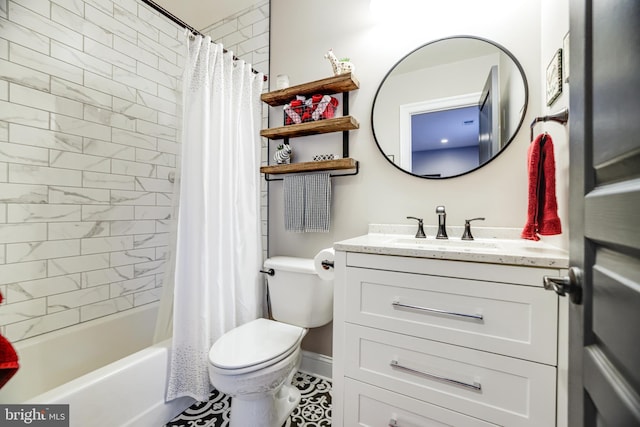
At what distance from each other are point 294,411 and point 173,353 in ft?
2.31

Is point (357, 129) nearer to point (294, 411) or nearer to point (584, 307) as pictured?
point (584, 307)

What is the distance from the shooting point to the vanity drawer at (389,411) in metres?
0.94

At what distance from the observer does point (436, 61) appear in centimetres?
146

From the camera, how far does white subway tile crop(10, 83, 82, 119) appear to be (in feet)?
4.64

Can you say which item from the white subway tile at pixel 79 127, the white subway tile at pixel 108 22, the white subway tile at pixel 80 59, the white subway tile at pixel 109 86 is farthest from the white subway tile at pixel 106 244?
the white subway tile at pixel 108 22

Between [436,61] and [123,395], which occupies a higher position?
[436,61]

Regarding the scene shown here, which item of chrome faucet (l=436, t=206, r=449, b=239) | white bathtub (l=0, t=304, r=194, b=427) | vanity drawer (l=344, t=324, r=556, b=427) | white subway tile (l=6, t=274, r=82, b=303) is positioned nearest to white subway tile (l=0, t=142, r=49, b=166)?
white subway tile (l=6, t=274, r=82, b=303)

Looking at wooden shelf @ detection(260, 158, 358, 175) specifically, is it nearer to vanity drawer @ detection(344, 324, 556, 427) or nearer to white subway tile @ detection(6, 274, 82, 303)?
vanity drawer @ detection(344, 324, 556, 427)

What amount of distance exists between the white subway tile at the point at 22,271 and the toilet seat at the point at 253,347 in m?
1.12

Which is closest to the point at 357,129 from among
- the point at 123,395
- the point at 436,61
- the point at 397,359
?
the point at 436,61

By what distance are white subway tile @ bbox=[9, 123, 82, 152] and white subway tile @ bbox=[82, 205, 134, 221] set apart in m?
0.37

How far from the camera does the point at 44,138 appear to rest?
1.50 m

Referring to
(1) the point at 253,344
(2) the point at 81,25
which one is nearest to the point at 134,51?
(2) the point at 81,25

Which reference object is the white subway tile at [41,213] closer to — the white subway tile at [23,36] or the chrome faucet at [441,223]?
the white subway tile at [23,36]
